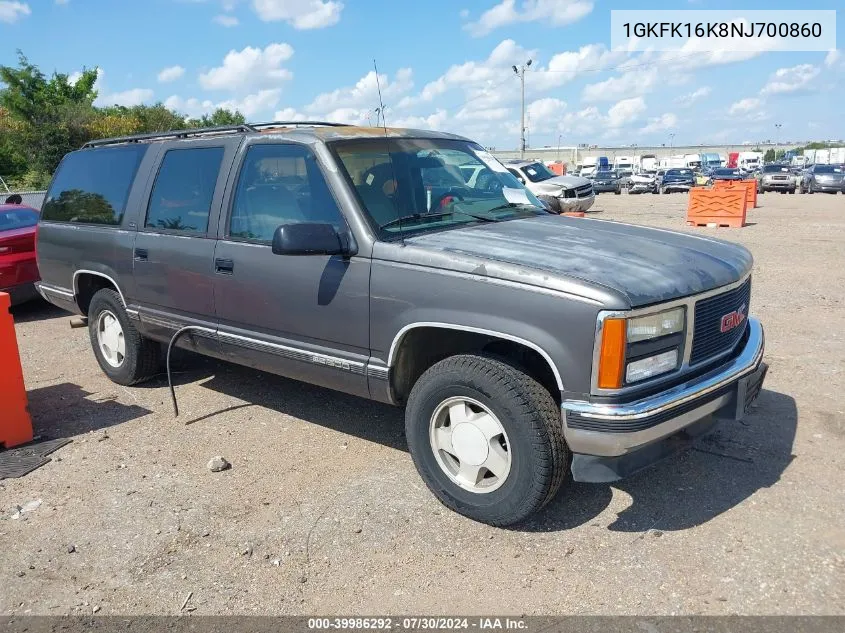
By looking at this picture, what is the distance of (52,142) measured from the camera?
98.2 ft

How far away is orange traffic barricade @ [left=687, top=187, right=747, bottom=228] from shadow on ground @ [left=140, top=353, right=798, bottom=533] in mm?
13281

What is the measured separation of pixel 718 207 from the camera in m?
17.3

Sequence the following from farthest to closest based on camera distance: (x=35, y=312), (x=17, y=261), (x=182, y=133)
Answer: (x=35, y=312), (x=17, y=261), (x=182, y=133)

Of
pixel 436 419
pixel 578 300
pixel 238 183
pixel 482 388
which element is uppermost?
pixel 238 183

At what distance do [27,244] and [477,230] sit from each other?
6971mm

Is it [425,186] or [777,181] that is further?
[777,181]

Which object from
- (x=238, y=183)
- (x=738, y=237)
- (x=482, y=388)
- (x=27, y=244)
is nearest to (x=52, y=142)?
(x=27, y=244)

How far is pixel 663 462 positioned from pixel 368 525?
1.80 m

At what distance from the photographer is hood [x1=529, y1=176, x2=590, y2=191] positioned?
775 inches

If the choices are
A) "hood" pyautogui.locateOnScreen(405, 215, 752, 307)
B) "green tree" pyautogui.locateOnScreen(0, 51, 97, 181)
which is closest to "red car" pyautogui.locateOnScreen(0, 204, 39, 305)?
"hood" pyautogui.locateOnScreen(405, 215, 752, 307)

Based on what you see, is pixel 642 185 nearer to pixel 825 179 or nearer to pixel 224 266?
pixel 825 179

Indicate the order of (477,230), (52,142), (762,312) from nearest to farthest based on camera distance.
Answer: (477,230) → (762,312) → (52,142)

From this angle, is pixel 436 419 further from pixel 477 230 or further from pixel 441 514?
pixel 477 230

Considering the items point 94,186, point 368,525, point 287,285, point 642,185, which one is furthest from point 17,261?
point 642,185
